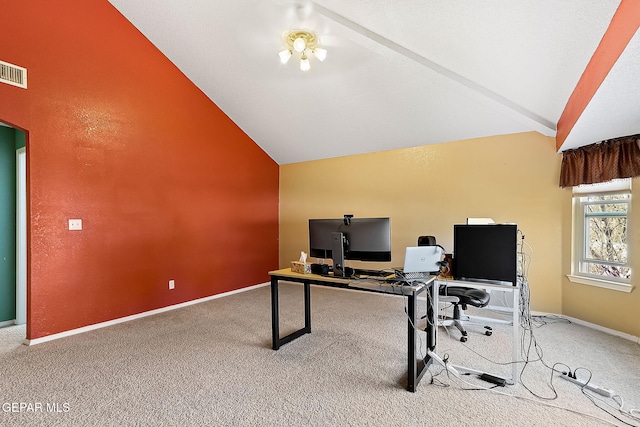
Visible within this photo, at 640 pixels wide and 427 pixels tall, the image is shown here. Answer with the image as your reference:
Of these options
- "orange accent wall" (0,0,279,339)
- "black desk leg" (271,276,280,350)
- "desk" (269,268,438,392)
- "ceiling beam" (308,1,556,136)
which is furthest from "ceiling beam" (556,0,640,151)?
"orange accent wall" (0,0,279,339)

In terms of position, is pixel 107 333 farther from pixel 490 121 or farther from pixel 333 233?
pixel 490 121

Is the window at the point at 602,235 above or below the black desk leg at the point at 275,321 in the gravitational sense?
above

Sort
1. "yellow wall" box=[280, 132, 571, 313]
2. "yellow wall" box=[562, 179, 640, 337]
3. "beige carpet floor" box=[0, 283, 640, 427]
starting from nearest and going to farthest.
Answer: "beige carpet floor" box=[0, 283, 640, 427] → "yellow wall" box=[562, 179, 640, 337] → "yellow wall" box=[280, 132, 571, 313]

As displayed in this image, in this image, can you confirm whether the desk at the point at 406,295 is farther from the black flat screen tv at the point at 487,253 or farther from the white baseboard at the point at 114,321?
the white baseboard at the point at 114,321

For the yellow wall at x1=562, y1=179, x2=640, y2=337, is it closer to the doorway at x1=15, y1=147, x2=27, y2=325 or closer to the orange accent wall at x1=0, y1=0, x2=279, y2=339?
the orange accent wall at x1=0, y1=0, x2=279, y2=339

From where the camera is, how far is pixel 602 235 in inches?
136

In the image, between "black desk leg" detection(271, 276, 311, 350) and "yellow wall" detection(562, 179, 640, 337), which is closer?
"black desk leg" detection(271, 276, 311, 350)

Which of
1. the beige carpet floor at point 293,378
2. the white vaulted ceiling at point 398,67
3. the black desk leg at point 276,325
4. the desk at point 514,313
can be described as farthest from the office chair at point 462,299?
the white vaulted ceiling at point 398,67

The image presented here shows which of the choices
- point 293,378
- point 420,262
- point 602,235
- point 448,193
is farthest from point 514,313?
point 448,193

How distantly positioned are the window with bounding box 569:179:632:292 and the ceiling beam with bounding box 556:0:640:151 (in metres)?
1.01

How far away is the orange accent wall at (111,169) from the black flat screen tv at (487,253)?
3521mm

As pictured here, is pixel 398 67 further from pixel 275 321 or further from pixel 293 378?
pixel 293 378

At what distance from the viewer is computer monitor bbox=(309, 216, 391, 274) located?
243 centimetres

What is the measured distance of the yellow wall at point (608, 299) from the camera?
306cm
